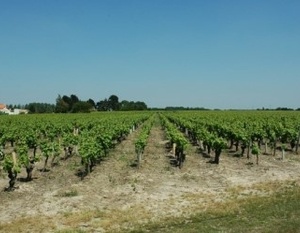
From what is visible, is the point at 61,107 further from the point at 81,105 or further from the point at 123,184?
the point at 123,184

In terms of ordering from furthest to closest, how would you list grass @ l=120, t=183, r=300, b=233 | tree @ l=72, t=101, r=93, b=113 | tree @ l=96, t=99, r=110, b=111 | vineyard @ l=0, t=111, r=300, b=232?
tree @ l=96, t=99, r=110, b=111, tree @ l=72, t=101, r=93, b=113, vineyard @ l=0, t=111, r=300, b=232, grass @ l=120, t=183, r=300, b=233

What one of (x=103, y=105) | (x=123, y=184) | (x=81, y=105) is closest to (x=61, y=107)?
(x=81, y=105)

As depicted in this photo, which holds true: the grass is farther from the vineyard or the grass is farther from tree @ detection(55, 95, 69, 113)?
tree @ detection(55, 95, 69, 113)

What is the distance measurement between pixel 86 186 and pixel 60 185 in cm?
120

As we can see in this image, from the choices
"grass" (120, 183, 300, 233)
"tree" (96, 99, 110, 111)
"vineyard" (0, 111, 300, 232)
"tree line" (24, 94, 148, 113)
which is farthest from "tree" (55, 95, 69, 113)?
"grass" (120, 183, 300, 233)

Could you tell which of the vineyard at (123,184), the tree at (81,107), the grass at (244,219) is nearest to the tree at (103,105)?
the tree at (81,107)

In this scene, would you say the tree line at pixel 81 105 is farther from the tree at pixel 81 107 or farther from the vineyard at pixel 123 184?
the vineyard at pixel 123 184

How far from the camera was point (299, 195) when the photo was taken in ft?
49.8

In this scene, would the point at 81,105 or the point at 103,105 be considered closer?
the point at 81,105

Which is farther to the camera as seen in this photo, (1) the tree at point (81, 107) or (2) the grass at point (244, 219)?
(1) the tree at point (81, 107)

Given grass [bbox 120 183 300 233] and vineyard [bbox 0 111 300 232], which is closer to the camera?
grass [bbox 120 183 300 233]

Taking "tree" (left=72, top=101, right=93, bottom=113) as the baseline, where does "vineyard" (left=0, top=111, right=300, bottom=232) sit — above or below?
below

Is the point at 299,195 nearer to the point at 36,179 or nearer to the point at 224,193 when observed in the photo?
the point at 224,193

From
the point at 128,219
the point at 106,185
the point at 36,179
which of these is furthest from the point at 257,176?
the point at 36,179
